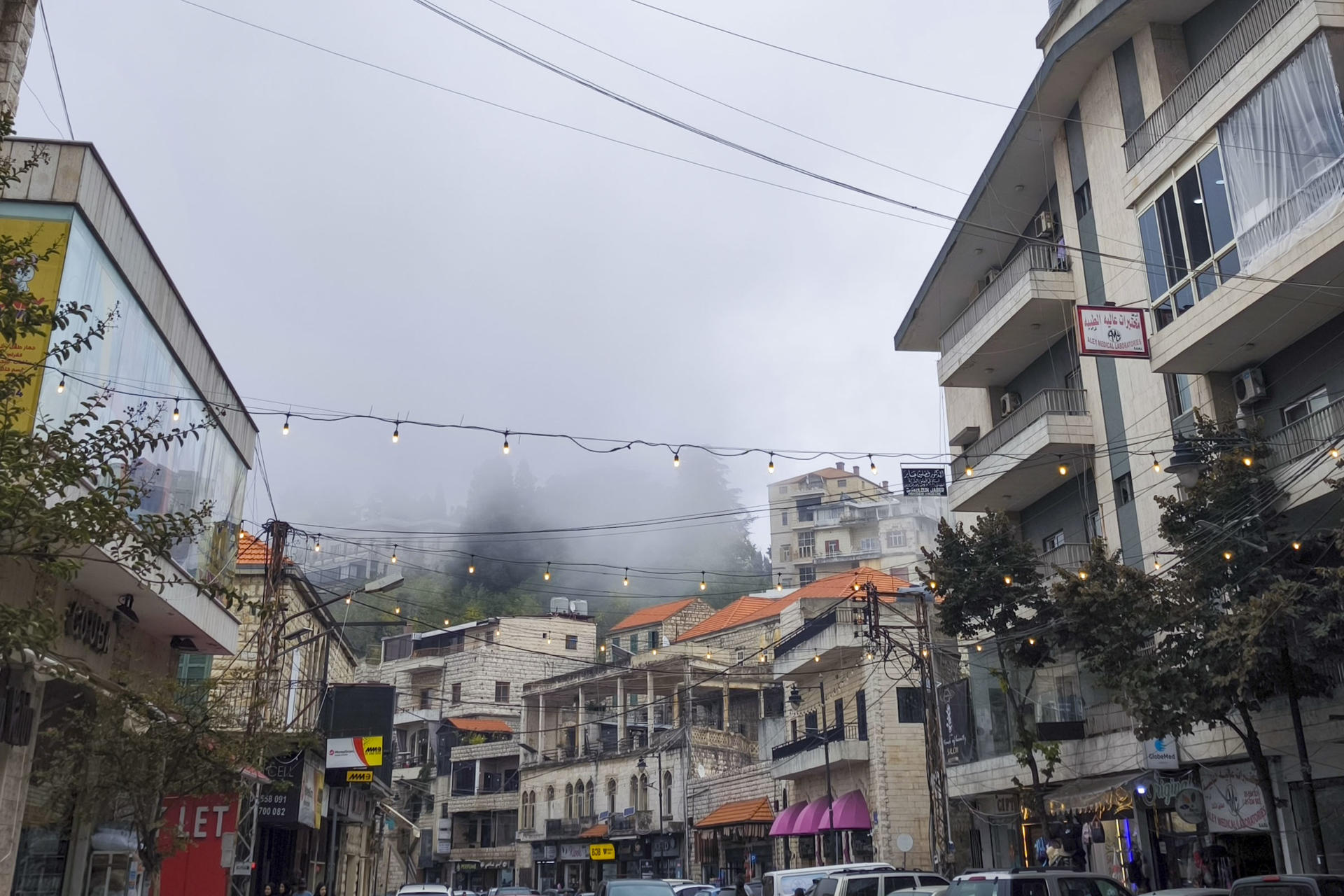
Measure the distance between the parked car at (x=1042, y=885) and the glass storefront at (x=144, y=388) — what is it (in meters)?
10.4

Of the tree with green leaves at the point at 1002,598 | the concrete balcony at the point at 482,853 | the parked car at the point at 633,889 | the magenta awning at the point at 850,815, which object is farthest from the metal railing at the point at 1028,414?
the concrete balcony at the point at 482,853

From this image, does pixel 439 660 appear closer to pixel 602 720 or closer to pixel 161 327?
pixel 602 720

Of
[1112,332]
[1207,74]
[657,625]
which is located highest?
[657,625]

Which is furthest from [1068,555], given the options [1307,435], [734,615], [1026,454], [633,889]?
[734,615]

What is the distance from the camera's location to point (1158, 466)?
74.7 feet

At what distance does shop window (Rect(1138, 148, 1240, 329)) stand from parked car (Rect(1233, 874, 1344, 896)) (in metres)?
12.2

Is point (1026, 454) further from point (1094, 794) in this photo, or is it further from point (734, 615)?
point (734, 615)

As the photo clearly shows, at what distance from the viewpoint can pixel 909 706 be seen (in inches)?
1523

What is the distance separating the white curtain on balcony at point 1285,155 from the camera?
17.6 meters

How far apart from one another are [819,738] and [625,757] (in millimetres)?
21352

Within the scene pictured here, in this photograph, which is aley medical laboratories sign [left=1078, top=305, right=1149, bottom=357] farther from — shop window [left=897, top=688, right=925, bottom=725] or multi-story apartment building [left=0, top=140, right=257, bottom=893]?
shop window [left=897, top=688, right=925, bottom=725]

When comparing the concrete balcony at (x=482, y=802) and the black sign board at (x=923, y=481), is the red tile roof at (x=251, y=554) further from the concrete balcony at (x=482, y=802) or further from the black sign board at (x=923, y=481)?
the concrete balcony at (x=482, y=802)

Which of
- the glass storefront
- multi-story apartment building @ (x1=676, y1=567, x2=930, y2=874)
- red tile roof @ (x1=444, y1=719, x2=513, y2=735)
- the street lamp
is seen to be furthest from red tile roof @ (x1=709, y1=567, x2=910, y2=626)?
the glass storefront

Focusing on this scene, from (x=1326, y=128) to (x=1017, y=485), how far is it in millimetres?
13963
